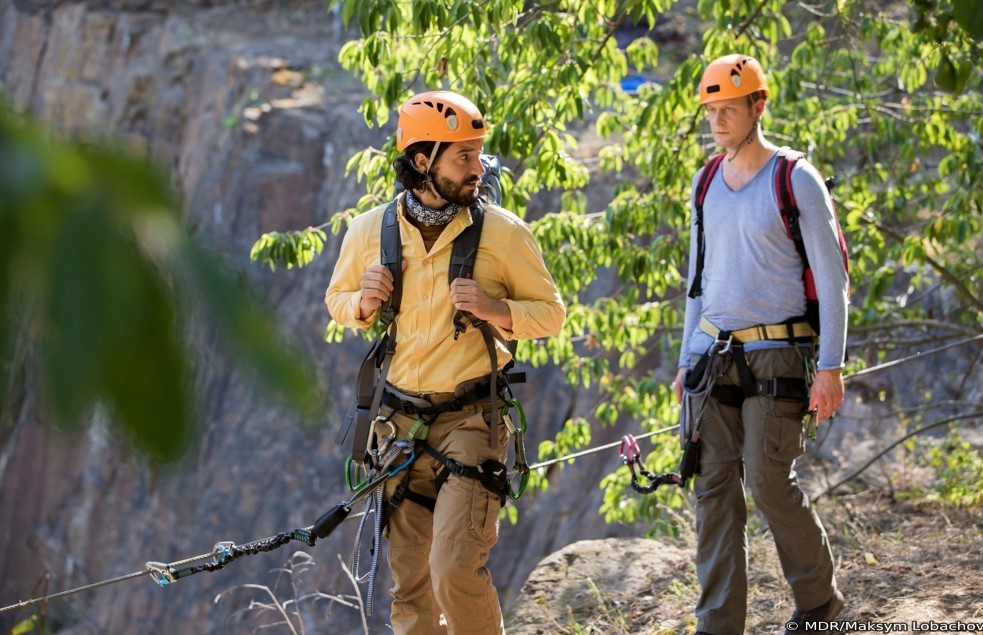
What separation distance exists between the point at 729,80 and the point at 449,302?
122cm

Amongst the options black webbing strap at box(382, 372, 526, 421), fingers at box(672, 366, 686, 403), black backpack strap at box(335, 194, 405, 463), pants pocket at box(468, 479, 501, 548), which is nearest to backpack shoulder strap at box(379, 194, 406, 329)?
black backpack strap at box(335, 194, 405, 463)

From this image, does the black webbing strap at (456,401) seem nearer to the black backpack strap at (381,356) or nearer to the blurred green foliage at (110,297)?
the black backpack strap at (381,356)

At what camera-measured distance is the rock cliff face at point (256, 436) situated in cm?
1365

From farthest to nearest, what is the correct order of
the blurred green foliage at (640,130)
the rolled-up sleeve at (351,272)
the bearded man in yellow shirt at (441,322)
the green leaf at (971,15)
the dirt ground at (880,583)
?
the blurred green foliage at (640,130), the dirt ground at (880,583), the rolled-up sleeve at (351,272), the bearded man in yellow shirt at (441,322), the green leaf at (971,15)

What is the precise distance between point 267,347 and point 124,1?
2154cm

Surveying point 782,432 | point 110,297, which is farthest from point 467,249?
point 110,297

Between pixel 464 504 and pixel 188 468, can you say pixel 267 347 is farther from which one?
pixel 464 504

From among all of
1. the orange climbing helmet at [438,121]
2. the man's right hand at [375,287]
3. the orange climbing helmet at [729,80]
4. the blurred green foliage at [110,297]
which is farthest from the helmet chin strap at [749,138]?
the blurred green foliage at [110,297]

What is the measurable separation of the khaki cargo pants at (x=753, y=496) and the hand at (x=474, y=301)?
3.05 feet

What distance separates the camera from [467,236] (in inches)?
144

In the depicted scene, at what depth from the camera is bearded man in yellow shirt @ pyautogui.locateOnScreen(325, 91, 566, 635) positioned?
360 centimetres

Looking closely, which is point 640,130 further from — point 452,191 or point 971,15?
point 971,15

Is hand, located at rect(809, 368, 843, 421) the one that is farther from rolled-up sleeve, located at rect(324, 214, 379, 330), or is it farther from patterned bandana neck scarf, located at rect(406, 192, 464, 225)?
rolled-up sleeve, located at rect(324, 214, 379, 330)

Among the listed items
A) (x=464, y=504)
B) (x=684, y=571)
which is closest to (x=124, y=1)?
(x=684, y=571)
